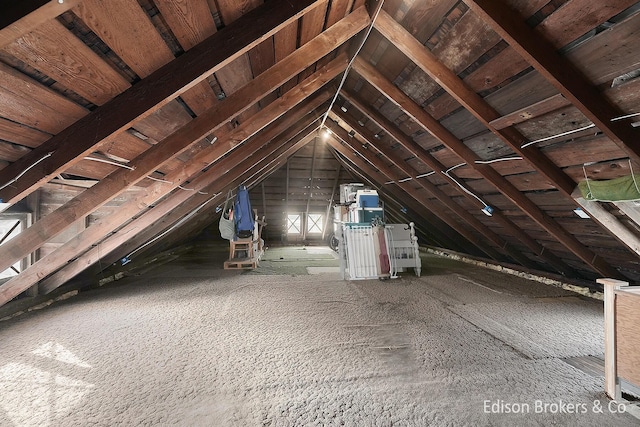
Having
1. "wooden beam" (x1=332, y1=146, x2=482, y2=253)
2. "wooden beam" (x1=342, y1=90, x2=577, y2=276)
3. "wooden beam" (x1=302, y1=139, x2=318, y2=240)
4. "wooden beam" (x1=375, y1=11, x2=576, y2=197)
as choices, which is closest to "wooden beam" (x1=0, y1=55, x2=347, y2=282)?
"wooden beam" (x1=375, y1=11, x2=576, y2=197)

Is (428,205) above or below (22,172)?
below

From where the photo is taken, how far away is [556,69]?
1.67 metres

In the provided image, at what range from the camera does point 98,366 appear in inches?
80.0

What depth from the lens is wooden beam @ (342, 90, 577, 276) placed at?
3768 millimetres

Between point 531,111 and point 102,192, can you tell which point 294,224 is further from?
point 531,111

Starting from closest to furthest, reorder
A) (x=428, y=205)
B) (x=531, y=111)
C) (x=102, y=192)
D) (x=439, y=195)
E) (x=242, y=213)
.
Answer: (x=531, y=111) < (x=102, y=192) < (x=439, y=195) < (x=428, y=205) < (x=242, y=213)

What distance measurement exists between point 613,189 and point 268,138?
11.5 feet

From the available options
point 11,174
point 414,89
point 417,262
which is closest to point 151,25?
point 11,174

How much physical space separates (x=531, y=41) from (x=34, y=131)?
2.83 meters

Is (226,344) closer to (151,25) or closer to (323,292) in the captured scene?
(323,292)

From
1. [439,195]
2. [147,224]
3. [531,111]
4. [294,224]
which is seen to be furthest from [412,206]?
[147,224]

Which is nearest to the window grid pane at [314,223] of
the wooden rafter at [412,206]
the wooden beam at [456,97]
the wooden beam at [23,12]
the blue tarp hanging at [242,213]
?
the wooden rafter at [412,206]

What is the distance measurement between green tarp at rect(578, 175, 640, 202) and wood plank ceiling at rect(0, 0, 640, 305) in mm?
75

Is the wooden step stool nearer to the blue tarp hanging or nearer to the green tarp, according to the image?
the blue tarp hanging
